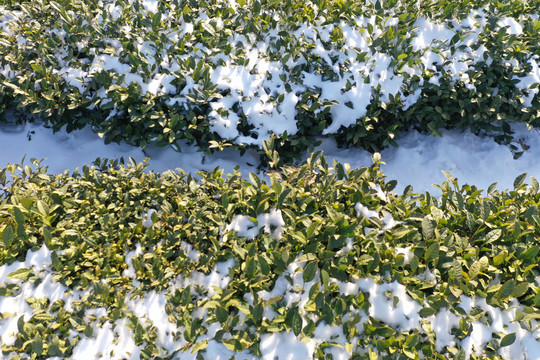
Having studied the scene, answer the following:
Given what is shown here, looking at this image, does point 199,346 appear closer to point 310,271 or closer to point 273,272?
point 273,272

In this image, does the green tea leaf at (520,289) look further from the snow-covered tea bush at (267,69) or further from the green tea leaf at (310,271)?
the snow-covered tea bush at (267,69)

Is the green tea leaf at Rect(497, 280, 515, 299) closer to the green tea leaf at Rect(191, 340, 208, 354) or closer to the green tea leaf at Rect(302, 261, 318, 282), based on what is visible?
the green tea leaf at Rect(302, 261, 318, 282)

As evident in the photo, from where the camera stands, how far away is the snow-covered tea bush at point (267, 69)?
4.14 meters

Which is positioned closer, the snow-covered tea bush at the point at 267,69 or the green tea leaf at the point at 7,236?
the green tea leaf at the point at 7,236

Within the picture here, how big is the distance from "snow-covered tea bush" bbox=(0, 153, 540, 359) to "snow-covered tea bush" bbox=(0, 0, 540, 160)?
126 centimetres

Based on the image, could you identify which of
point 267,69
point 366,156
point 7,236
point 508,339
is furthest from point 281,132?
point 508,339

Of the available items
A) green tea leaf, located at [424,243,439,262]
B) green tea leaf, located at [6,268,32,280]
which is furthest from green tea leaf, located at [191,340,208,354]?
green tea leaf, located at [424,243,439,262]

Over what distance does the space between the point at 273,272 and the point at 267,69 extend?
8.48ft

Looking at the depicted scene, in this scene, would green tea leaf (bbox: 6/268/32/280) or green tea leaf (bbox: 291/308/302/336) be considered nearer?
green tea leaf (bbox: 291/308/302/336)

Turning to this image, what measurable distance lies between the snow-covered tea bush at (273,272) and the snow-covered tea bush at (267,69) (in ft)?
4.13

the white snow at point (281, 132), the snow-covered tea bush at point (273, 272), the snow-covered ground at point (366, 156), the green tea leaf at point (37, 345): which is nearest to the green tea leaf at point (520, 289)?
the snow-covered tea bush at point (273, 272)

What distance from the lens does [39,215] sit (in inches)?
112

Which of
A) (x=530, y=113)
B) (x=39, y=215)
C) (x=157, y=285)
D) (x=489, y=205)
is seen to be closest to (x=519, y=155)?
(x=530, y=113)

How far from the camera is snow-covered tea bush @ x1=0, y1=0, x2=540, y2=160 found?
13.6 ft
